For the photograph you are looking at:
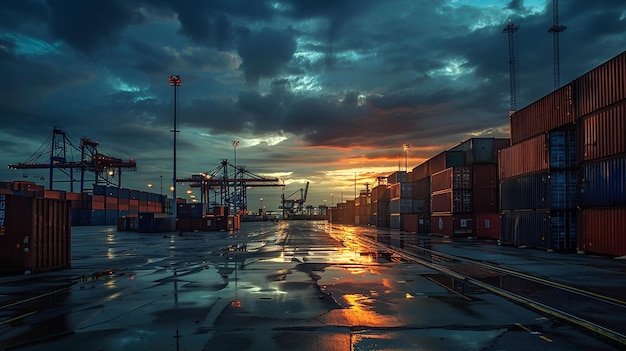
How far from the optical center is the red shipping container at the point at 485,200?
4934cm

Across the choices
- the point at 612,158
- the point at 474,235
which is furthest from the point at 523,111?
the point at 474,235

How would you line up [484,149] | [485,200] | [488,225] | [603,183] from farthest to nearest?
1. [484,149]
2. [485,200]
3. [488,225]
4. [603,183]

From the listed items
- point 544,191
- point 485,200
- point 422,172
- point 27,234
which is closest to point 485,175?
A: point 485,200

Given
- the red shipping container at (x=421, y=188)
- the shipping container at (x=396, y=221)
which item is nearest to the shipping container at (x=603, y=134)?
the red shipping container at (x=421, y=188)

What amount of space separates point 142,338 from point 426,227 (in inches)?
2339

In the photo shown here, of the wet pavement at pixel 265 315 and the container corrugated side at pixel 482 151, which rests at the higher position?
the container corrugated side at pixel 482 151

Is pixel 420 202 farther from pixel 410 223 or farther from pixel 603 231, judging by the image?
pixel 603 231

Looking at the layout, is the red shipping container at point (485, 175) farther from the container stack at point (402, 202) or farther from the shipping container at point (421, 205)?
the container stack at point (402, 202)

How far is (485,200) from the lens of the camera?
49.5 m

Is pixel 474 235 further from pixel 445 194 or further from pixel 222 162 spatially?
pixel 222 162

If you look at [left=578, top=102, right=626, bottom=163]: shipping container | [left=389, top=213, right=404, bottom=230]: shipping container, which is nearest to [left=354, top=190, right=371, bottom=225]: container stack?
[left=389, top=213, right=404, bottom=230]: shipping container

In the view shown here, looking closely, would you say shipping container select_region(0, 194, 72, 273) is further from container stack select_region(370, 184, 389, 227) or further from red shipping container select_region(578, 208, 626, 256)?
container stack select_region(370, 184, 389, 227)

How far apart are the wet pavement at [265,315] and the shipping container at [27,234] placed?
3.10ft

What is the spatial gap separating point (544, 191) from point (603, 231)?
214 inches
